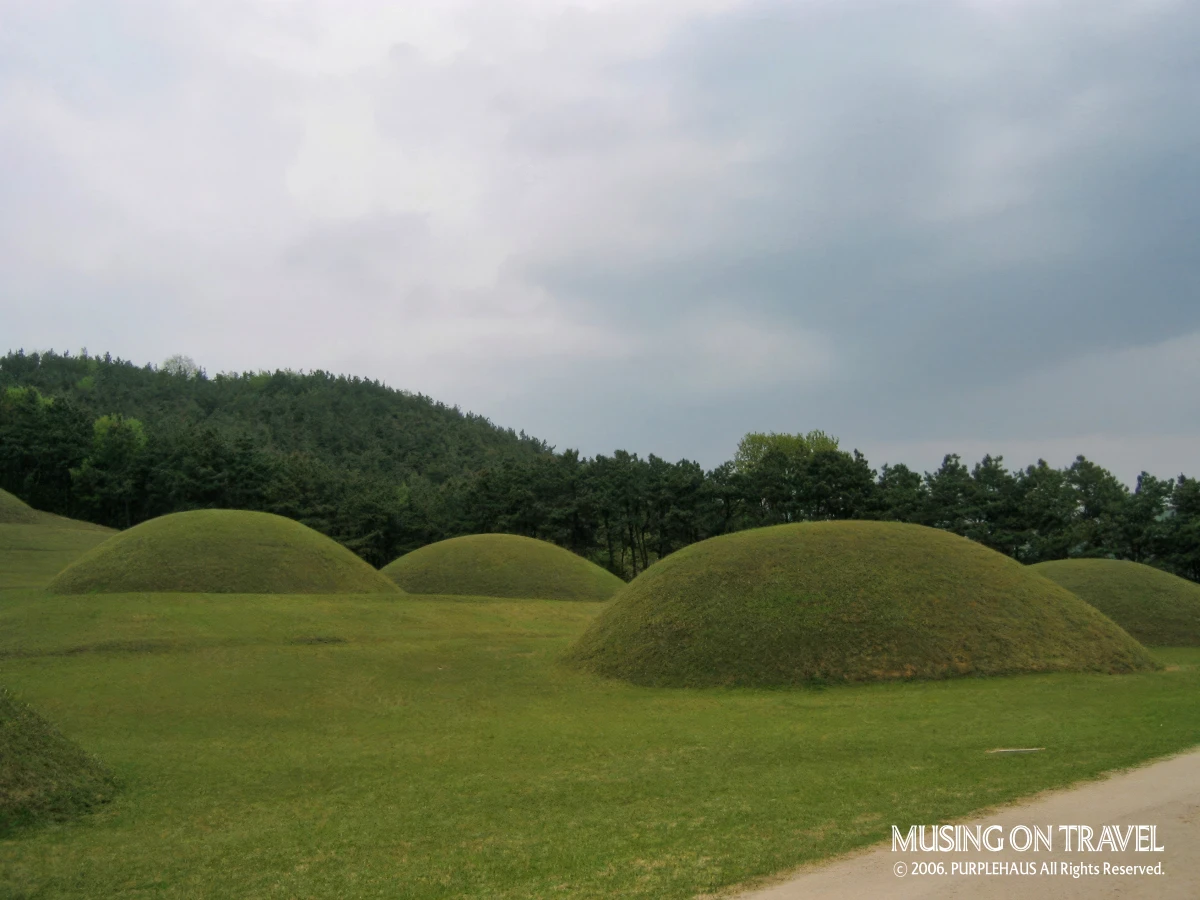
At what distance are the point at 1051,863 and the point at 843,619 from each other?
657 inches

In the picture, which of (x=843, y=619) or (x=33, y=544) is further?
(x=33, y=544)

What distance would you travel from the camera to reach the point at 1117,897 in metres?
6.77

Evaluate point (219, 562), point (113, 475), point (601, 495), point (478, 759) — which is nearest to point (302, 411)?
point (113, 475)

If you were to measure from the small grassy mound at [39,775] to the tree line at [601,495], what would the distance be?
52976mm

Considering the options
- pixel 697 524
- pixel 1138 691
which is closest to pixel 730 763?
pixel 1138 691

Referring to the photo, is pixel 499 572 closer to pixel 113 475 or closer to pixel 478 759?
pixel 478 759

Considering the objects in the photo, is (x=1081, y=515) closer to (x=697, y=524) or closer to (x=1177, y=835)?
(x=697, y=524)

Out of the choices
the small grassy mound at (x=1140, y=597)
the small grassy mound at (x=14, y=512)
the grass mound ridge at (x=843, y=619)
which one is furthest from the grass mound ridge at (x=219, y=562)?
the small grassy mound at (x=14, y=512)

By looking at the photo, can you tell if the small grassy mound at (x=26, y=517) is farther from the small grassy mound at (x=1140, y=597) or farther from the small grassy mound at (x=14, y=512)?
the small grassy mound at (x=1140, y=597)

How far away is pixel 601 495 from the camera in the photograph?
6750 centimetres

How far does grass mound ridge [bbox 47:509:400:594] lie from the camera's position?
3741cm

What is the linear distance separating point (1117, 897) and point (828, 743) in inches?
331

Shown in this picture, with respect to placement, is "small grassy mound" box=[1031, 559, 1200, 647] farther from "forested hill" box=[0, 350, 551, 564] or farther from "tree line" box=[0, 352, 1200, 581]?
"forested hill" box=[0, 350, 551, 564]

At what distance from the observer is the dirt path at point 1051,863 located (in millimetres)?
6980
